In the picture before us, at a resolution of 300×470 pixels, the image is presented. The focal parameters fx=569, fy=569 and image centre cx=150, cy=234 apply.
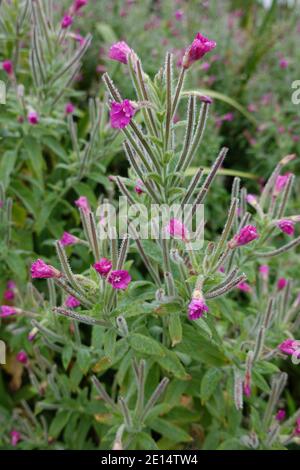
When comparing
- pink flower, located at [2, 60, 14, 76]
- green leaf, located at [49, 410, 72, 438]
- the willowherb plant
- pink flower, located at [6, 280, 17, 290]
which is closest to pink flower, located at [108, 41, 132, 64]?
the willowherb plant

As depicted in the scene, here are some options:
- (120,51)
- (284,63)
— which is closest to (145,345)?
(120,51)

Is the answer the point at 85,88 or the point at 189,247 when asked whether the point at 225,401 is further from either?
the point at 85,88

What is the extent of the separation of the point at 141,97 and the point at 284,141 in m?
2.09

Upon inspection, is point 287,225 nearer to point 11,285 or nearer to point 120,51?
point 120,51

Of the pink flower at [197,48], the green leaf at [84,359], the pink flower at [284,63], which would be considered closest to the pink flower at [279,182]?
the pink flower at [197,48]

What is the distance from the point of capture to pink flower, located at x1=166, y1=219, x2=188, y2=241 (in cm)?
142

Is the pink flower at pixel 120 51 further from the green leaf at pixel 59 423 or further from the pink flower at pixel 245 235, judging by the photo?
the green leaf at pixel 59 423

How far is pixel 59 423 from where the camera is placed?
209 centimetres

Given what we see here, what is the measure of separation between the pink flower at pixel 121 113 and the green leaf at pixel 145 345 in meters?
0.61

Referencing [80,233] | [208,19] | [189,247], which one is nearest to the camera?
[189,247]

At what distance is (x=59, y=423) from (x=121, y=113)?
4.18 feet

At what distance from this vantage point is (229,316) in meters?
1.83

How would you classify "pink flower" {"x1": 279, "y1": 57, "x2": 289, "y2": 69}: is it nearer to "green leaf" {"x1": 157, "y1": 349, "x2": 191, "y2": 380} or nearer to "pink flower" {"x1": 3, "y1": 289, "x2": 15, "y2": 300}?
"pink flower" {"x1": 3, "y1": 289, "x2": 15, "y2": 300}

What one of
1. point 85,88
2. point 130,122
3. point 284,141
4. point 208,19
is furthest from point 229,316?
point 208,19
